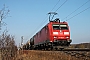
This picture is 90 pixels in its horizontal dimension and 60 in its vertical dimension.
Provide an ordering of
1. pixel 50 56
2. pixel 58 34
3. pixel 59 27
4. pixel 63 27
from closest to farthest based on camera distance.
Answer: pixel 50 56, pixel 58 34, pixel 59 27, pixel 63 27

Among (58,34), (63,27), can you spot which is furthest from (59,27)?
(58,34)

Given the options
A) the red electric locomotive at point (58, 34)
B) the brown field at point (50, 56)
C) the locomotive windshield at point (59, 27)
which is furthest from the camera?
the locomotive windshield at point (59, 27)

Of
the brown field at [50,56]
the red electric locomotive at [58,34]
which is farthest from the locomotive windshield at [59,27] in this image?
the brown field at [50,56]

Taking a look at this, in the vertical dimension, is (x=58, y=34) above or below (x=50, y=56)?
above

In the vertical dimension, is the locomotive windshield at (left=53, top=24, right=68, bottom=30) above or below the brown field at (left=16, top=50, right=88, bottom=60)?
above

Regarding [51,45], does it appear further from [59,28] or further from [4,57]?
[4,57]

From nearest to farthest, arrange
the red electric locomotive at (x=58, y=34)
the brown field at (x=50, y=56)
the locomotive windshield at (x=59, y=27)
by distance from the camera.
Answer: the brown field at (x=50, y=56), the red electric locomotive at (x=58, y=34), the locomotive windshield at (x=59, y=27)

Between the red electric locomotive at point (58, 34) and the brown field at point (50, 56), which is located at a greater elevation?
the red electric locomotive at point (58, 34)

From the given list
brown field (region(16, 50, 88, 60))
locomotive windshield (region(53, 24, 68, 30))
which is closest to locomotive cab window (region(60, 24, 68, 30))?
locomotive windshield (region(53, 24, 68, 30))


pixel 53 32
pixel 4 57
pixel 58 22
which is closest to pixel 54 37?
pixel 53 32

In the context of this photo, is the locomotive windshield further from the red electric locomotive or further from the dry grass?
the dry grass

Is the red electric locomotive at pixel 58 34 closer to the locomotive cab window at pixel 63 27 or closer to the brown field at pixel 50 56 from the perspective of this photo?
the locomotive cab window at pixel 63 27

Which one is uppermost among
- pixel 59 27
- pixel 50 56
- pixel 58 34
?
pixel 59 27

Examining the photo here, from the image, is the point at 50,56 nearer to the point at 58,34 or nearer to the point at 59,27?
the point at 58,34
